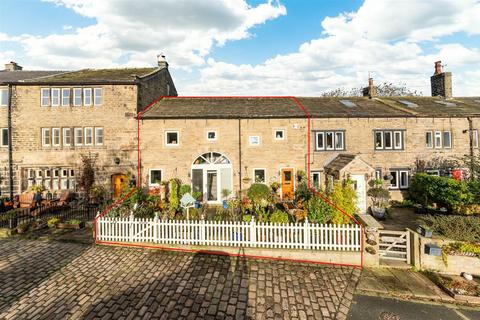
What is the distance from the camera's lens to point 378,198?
1548 centimetres

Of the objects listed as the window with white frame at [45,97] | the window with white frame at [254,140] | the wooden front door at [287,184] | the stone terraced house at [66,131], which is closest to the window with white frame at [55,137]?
the stone terraced house at [66,131]

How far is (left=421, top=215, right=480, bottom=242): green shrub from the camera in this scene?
28.0ft

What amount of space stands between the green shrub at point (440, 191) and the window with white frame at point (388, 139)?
254cm

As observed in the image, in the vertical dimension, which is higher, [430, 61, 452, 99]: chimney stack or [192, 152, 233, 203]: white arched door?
[430, 61, 452, 99]: chimney stack

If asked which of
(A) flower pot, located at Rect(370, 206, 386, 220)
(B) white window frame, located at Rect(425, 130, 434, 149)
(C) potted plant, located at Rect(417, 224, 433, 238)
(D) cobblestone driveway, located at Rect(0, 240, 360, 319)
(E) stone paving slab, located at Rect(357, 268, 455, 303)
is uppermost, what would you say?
Result: (B) white window frame, located at Rect(425, 130, 434, 149)

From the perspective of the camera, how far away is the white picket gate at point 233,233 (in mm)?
8758

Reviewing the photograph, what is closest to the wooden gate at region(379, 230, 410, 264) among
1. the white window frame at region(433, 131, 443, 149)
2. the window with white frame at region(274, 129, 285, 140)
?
the window with white frame at region(274, 129, 285, 140)

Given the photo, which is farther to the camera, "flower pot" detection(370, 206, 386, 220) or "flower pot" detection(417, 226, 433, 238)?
"flower pot" detection(370, 206, 386, 220)

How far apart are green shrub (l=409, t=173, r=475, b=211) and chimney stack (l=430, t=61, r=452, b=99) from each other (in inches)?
497

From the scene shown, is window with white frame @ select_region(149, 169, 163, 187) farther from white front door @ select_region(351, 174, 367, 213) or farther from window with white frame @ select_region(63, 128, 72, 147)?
white front door @ select_region(351, 174, 367, 213)

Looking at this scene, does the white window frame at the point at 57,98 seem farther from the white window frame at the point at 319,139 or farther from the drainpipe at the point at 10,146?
the white window frame at the point at 319,139

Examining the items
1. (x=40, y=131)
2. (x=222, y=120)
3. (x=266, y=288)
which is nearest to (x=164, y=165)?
(x=222, y=120)

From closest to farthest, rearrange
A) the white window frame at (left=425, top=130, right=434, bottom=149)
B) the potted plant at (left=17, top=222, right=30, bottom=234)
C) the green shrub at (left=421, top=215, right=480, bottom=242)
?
the green shrub at (left=421, top=215, right=480, bottom=242), the potted plant at (left=17, top=222, right=30, bottom=234), the white window frame at (left=425, top=130, right=434, bottom=149)

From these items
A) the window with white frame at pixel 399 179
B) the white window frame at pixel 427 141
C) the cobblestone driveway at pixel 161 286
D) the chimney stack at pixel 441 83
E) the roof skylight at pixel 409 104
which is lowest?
the cobblestone driveway at pixel 161 286
